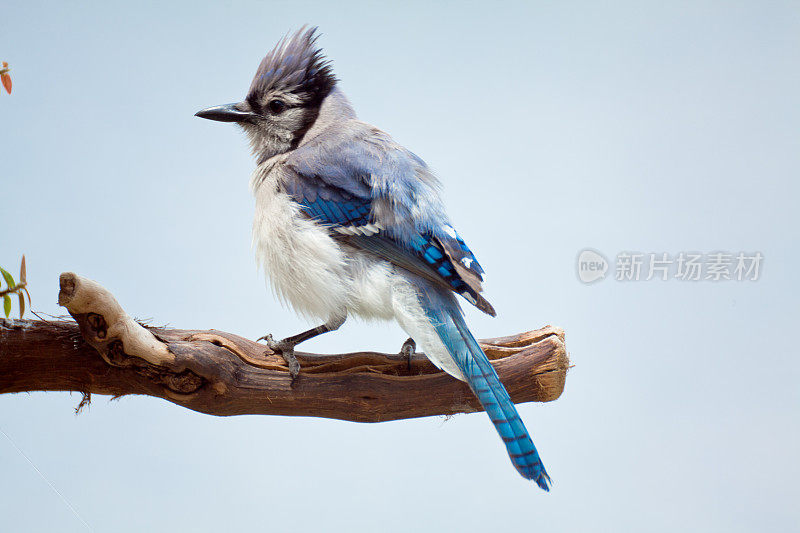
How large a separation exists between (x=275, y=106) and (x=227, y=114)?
0.16 meters

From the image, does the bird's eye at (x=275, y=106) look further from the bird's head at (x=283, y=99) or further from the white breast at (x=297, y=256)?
the white breast at (x=297, y=256)

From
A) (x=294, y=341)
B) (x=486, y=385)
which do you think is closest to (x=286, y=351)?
(x=294, y=341)

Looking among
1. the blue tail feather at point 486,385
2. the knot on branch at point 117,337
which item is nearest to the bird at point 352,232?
the blue tail feather at point 486,385

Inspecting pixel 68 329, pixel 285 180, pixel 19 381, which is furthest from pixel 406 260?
pixel 19 381

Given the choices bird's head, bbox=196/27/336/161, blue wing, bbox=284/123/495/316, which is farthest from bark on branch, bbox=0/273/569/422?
bird's head, bbox=196/27/336/161

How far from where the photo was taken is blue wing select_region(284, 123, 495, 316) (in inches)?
85.4

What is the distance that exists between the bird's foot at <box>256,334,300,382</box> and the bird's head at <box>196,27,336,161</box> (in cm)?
64

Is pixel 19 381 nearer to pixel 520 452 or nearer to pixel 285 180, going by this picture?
pixel 285 180

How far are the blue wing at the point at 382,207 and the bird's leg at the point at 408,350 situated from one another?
353 mm

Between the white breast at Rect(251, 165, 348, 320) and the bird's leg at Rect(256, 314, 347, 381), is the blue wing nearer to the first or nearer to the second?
the white breast at Rect(251, 165, 348, 320)

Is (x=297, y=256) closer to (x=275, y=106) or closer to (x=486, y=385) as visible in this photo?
(x=275, y=106)

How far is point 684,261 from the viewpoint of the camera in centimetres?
295

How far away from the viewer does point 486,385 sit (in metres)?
2.05

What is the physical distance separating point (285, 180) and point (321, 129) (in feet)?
0.84
